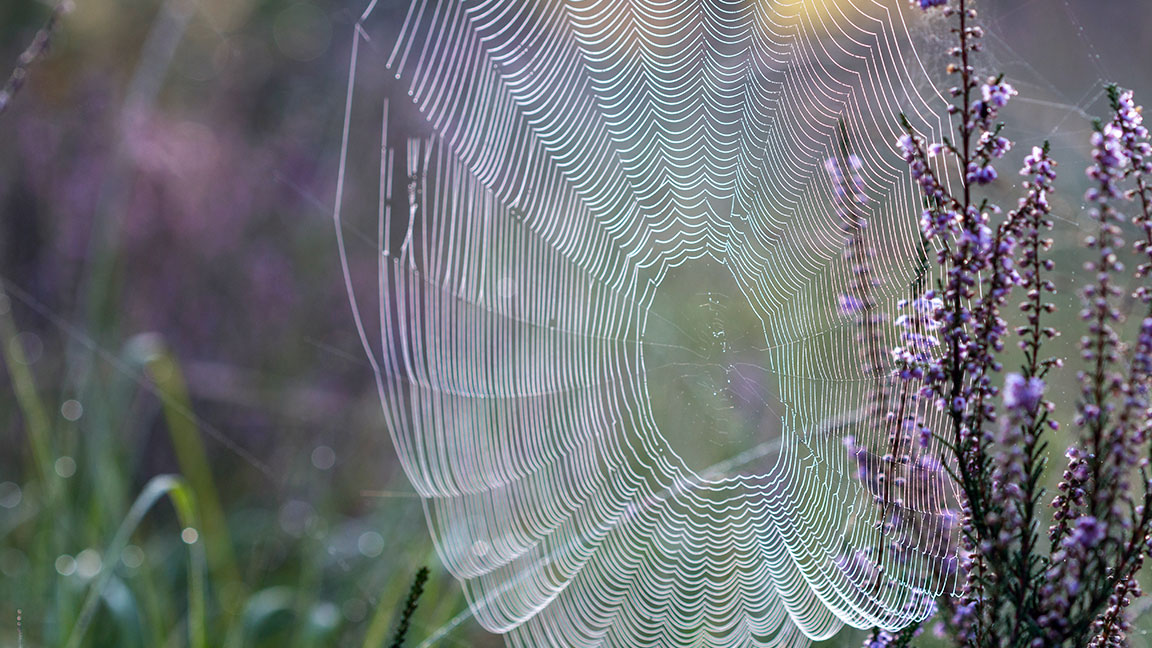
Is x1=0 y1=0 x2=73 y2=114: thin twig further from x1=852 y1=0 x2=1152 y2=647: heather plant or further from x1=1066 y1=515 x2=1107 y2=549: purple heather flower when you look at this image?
x1=1066 y1=515 x2=1107 y2=549: purple heather flower

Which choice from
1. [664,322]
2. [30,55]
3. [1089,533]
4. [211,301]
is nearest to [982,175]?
[1089,533]

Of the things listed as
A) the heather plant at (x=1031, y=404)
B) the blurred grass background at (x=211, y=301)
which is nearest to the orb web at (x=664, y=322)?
the blurred grass background at (x=211, y=301)

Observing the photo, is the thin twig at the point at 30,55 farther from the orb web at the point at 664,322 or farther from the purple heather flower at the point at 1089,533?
the purple heather flower at the point at 1089,533

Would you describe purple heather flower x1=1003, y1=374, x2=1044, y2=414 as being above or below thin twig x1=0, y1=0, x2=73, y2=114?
above

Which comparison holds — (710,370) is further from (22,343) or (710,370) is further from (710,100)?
(22,343)

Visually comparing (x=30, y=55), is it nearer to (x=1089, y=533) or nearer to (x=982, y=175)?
(x=982, y=175)

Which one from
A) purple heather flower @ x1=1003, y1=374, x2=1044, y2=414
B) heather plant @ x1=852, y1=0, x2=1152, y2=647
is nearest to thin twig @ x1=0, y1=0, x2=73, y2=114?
heather plant @ x1=852, y1=0, x2=1152, y2=647
